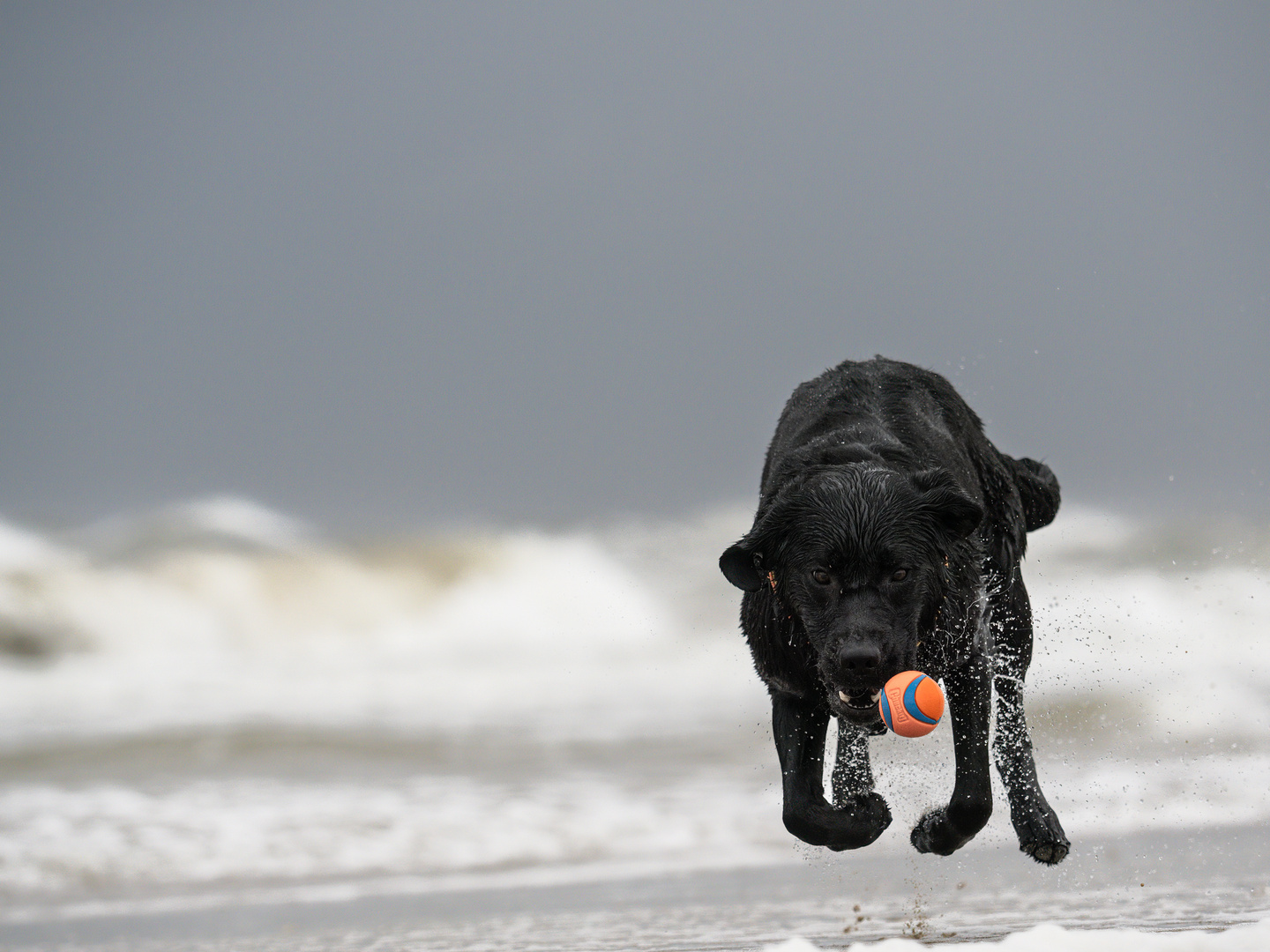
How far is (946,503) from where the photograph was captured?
5066mm

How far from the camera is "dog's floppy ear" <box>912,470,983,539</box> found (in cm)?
505

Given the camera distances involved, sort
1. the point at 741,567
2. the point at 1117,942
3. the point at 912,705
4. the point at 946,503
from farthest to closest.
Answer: the point at 741,567 → the point at 946,503 → the point at 1117,942 → the point at 912,705

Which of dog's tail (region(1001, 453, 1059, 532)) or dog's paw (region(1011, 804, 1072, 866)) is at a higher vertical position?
dog's tail (region(1001, 453, 1059, 532))

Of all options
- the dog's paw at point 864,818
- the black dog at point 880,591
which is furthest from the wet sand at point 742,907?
the black dog at point 880,591

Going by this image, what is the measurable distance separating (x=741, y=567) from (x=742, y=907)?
331cm

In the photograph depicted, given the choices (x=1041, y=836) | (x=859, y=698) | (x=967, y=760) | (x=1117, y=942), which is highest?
(x=859, y=698)

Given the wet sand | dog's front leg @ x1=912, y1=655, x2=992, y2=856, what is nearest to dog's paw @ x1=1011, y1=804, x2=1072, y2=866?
the wet sand

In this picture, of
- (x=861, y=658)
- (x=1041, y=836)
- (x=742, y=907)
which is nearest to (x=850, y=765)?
(x=1041, y=836)

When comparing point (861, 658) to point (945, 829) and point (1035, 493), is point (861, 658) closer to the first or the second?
point (945, 829)

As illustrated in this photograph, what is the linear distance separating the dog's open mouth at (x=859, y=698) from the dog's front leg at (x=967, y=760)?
0.73 metres

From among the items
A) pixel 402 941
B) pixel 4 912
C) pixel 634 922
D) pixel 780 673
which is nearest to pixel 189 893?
pixel 4 912

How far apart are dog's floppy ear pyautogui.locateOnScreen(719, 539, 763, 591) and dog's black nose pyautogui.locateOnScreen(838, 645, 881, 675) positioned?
68 centimetres

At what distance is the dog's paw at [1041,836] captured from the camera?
585 centimetres

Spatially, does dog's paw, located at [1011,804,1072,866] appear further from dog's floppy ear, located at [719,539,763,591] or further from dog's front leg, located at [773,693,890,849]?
dog's floppy ear, located at [719,539,763,591]
